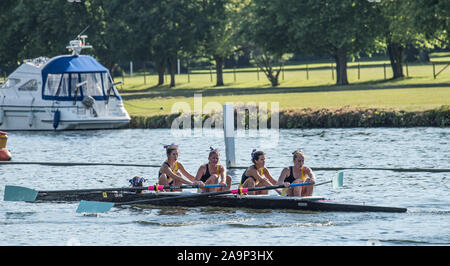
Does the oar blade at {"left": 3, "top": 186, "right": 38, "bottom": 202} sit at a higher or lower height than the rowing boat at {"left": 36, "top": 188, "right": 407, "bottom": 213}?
higher

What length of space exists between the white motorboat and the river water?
4863 millimetres

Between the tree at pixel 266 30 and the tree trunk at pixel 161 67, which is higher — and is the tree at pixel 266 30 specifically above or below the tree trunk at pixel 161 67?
above

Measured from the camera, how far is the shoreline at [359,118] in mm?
38594

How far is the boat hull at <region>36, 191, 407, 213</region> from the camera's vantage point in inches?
814

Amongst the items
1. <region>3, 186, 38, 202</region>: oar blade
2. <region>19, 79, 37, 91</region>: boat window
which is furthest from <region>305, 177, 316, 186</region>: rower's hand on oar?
<region>19, 79, 37, 91</region>: boat window

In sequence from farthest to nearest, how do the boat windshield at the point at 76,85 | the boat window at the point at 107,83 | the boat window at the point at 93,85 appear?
the boat window at the point at 107,83 < the boat window at the point at 93,85 < the boat windshield at the point at 76,85

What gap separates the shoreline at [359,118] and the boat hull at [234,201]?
18.6m

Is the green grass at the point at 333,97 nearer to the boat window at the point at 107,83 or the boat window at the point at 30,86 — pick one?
the boat window at the point at 107,83

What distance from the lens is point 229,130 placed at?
1179 inches

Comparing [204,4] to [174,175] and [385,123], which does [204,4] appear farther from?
[174,175]

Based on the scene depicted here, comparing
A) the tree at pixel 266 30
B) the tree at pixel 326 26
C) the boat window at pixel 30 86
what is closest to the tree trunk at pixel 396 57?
the tree at pixel 326 26

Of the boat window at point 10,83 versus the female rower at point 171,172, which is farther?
the boat window at point 10,83

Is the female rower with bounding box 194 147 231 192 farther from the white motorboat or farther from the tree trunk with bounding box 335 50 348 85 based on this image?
the tree trunk with bounding box 335 50 348 85
